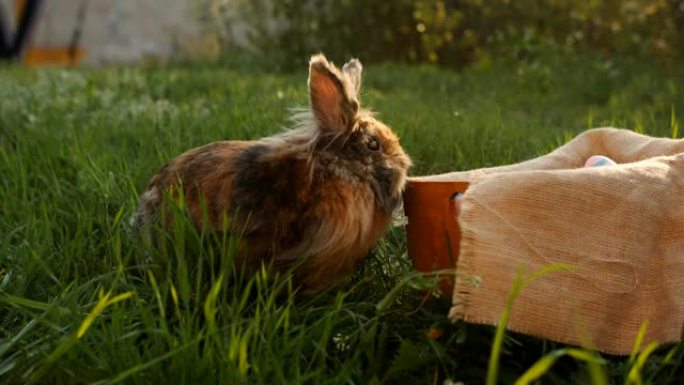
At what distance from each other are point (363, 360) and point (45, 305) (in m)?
0.77

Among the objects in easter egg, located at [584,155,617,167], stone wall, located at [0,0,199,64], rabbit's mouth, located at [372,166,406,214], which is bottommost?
stone wall, located at [0,0,199,64]

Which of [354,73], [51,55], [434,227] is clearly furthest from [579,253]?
[51,55]

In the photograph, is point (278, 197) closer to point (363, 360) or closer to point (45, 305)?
point (363, 360)

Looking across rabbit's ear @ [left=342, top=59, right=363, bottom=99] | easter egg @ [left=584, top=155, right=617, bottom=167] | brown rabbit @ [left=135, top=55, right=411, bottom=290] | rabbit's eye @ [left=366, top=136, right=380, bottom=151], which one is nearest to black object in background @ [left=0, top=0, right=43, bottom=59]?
rabbit's ear @ [left=342, top=59, right=363, bottom=99]

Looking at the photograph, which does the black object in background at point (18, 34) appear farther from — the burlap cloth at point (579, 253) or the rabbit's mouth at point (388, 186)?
the burlap cloth at point (579, 253)

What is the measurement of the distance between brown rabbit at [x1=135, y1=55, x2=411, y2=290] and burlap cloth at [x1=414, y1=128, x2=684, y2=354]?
0.30m

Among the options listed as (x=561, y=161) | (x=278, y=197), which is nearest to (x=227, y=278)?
(x=278, y=197)

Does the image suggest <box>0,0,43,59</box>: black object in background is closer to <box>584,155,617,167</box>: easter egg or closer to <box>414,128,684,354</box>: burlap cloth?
<box>584,155,617,167</box>: easter egg

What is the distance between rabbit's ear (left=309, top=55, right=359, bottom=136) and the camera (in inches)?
92.5

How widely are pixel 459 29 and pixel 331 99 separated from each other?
719cm

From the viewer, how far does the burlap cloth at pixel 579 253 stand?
2051mm

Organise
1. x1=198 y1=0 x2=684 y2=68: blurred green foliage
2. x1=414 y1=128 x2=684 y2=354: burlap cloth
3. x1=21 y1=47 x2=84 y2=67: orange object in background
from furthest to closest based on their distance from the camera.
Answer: x1=21 y1=47 x2=84 y2=67: orange object in background, x1=198 y1=0 x2=684 y2=68: blurred green foliage, x1=414 y1=128 x2=684 y2=354: burlap cloth

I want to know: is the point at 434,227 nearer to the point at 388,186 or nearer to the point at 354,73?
the point at 388,186

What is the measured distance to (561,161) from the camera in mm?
2709
